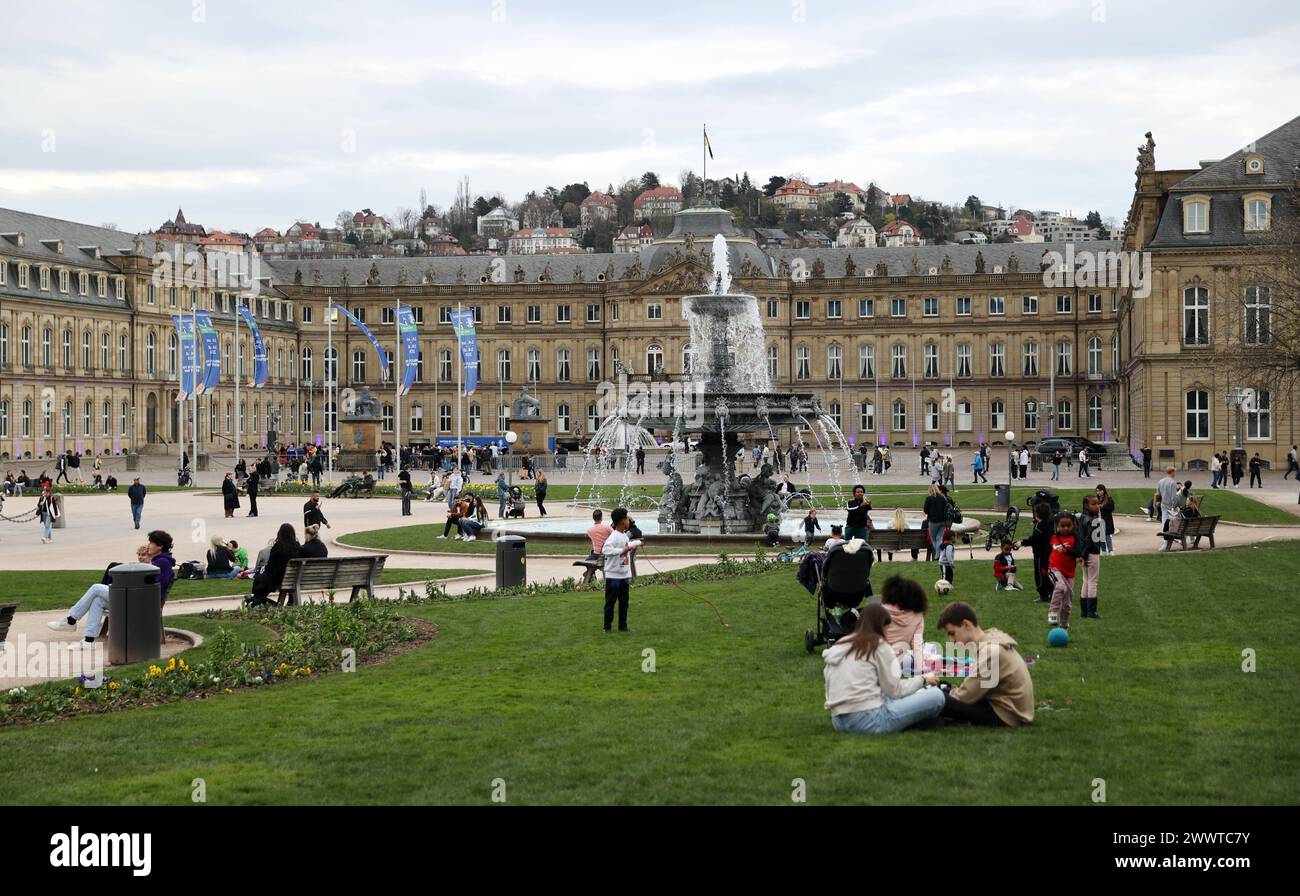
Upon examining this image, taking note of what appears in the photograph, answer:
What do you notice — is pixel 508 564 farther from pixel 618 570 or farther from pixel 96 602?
pixel 96 602

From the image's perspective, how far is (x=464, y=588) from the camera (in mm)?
26891

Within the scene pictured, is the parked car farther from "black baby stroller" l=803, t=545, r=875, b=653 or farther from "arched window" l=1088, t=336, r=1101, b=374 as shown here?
"black baby stroller" l=803, t=545, r=875, b=653

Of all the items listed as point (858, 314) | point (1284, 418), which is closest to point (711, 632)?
point (1284, 418)

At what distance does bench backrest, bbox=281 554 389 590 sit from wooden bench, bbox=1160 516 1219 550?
1682 centimetres

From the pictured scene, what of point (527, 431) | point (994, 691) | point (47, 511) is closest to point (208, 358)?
point (527, 431)

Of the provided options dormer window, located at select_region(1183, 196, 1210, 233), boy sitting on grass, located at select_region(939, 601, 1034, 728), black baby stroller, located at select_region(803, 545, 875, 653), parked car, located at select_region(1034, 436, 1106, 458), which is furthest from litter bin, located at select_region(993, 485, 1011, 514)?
parked car, located at select_region(1034, 436, 1106, 458)

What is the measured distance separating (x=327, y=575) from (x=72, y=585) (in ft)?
19.0

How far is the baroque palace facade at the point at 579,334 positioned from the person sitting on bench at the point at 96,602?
7893 centimetres

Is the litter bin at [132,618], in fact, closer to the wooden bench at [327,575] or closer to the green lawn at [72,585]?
the wooden bench at [327,575]

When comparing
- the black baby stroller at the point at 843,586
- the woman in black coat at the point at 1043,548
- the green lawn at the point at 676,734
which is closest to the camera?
the green lawn at the point at 676,734

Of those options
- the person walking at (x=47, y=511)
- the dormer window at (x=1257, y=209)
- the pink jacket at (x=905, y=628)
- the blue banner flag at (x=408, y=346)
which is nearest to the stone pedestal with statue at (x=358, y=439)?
the blue banner flag at (x=408, y=346)

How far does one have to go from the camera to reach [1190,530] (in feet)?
103

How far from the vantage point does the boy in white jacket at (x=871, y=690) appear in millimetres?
12570
